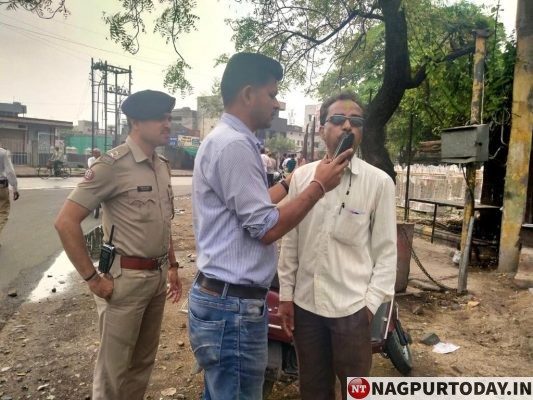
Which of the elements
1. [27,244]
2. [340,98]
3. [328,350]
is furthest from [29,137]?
[328,350]

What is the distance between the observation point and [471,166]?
559 centimetres

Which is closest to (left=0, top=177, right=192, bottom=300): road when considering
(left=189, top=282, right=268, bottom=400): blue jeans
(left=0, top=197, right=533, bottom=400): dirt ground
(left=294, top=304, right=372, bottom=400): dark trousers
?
(left=0, top=197, right=533, bottom=400): dirt ground

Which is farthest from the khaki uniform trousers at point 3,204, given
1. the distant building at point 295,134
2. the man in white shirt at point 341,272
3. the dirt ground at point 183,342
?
the distant building at point 295,134

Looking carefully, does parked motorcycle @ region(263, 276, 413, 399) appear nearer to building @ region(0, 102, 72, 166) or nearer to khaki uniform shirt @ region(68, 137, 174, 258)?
khaki uniform shirt @ region(68, 137, 174, 258)

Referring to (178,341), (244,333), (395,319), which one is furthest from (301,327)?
(178,341)

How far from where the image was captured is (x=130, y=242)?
2385 mm

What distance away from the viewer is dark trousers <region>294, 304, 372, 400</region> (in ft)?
6.53

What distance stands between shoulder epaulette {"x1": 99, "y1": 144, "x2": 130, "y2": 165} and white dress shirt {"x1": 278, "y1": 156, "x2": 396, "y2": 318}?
3.84ft

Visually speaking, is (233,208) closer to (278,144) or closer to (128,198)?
(128,198)

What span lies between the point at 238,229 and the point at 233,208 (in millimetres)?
87

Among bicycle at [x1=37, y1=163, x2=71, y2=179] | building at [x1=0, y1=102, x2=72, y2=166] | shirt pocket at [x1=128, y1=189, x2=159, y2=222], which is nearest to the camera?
shirt pocket at [x1=128, y1=189, x2=159, y2=222]

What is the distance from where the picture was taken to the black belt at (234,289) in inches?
62.0

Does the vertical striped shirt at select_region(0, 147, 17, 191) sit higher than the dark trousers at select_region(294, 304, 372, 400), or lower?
higher

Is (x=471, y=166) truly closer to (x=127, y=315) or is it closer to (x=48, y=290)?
(x=127, y=315)
